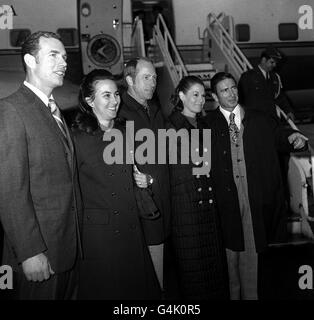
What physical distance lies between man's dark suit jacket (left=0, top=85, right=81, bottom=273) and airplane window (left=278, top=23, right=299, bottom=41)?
292 inches

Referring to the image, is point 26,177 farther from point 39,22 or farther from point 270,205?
point 39,22

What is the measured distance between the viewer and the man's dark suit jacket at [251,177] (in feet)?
7.69

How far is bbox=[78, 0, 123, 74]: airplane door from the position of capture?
233 inches

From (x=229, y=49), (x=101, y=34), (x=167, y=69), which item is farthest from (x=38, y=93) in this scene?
(x=101, y=34)

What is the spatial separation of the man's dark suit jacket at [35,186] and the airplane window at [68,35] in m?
6.21

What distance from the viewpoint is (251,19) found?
791 cm

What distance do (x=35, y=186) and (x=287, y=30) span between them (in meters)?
7.71

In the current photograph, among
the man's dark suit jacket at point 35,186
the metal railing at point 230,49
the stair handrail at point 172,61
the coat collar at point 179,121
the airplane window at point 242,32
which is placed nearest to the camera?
the man's dark suit jacket at point 35,186

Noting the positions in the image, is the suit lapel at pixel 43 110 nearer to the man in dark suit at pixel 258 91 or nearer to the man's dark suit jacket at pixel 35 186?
the man's dark suit jacket at pixel 35 186

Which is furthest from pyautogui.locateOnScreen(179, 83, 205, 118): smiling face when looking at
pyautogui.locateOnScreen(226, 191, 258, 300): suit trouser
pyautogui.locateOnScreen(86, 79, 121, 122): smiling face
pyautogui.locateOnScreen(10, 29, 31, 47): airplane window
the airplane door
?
pyautogui.locateOnScreen(10, 29, 31, 47): airplane window

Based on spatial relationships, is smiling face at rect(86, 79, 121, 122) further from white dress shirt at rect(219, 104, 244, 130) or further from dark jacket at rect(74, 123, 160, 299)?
white dress shirt at rect(219, 104, 244, 130)

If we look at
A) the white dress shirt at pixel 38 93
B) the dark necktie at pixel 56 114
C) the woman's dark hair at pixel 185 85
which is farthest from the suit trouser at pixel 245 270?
the white dress shirt at pixel 38 93

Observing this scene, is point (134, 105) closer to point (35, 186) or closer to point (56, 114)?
point (56, 114)

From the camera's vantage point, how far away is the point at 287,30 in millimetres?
7992
